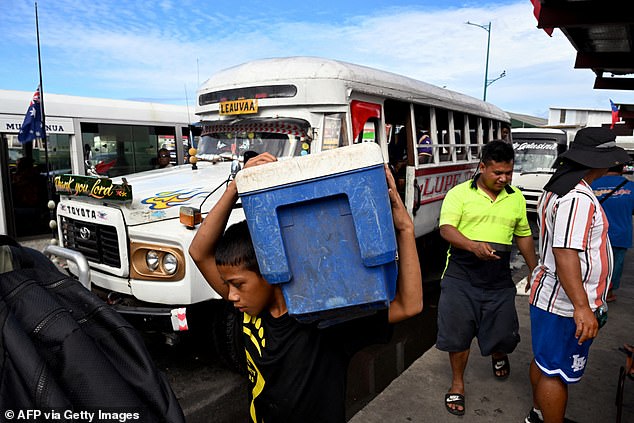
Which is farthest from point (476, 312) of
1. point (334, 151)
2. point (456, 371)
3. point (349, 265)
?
point (334, 151)

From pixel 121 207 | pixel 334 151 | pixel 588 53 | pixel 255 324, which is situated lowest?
pixel 255 324

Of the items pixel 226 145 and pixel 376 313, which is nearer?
pixel 376 313

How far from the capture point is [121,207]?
359 cm

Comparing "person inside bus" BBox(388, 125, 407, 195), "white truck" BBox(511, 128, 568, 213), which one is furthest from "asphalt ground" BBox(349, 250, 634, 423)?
"white truck" BBox(511, 128, 568, 213)

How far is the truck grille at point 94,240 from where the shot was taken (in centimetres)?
366

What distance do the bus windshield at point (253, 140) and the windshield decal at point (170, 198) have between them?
0.86 m

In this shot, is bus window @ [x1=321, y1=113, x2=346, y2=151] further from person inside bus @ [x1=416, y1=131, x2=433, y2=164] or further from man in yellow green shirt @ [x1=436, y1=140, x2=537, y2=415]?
person inside bus @ [x1=416, y1=131, x2=433, y2=164]

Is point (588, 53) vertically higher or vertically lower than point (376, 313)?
higher

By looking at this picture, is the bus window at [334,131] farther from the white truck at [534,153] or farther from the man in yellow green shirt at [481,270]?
the white truck at [534,153]

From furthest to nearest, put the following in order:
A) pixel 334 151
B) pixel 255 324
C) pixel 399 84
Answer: pixel 399 84 → pixel 255 324 → pixel 334 151

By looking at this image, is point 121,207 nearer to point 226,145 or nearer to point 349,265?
point 226,145

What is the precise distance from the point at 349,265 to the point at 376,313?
0.31 meters

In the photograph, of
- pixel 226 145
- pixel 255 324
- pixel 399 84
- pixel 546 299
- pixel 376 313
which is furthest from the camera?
pixel 399 84

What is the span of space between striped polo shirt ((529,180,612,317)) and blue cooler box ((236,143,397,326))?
144 centimetres
